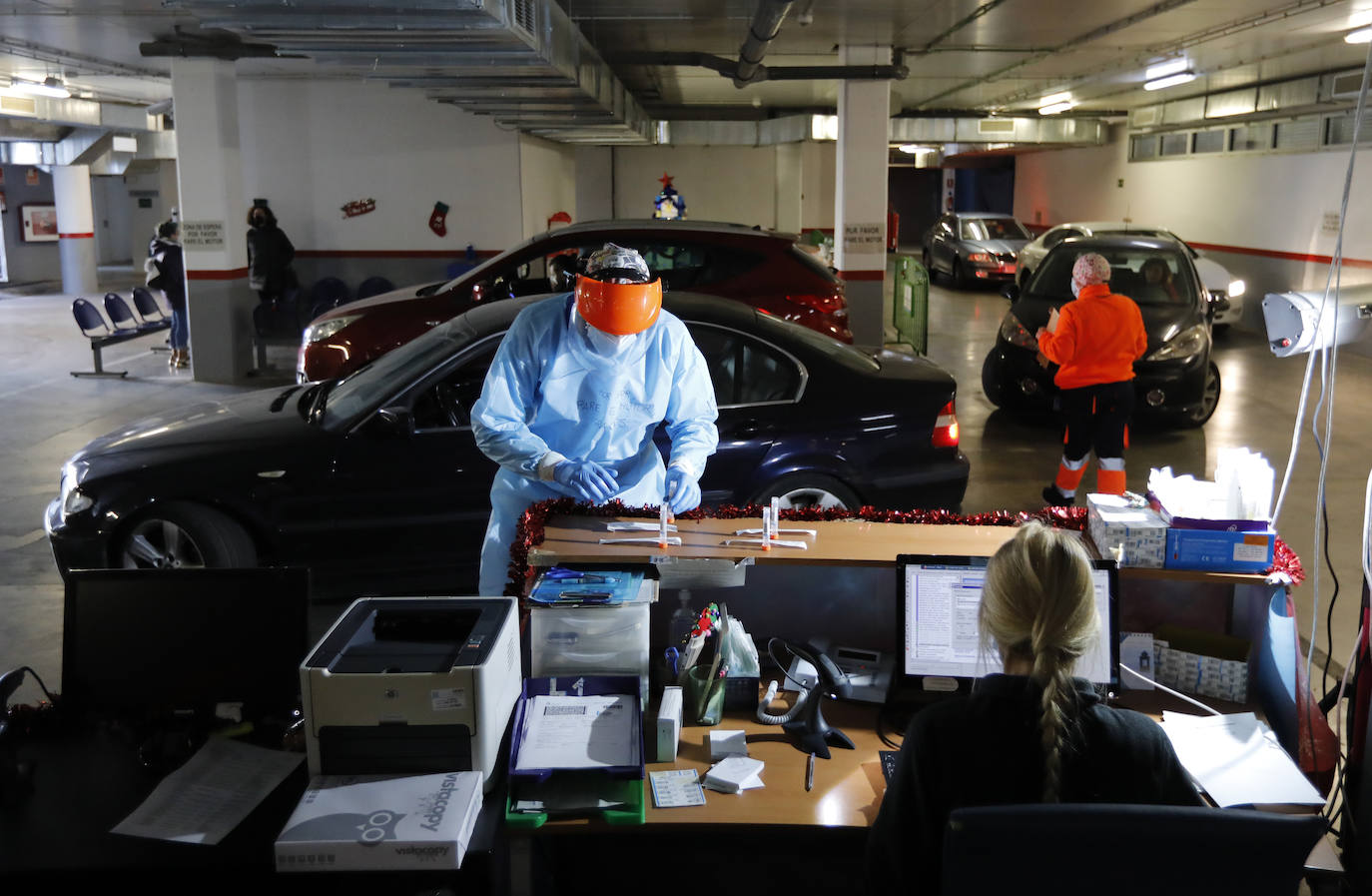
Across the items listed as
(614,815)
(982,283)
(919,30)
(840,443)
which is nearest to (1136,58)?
(919,30)

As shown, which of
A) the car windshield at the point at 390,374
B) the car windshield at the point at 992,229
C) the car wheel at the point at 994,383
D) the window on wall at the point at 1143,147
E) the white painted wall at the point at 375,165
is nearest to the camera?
the car windshield at the point at 390,374

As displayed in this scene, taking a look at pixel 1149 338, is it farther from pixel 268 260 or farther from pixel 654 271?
pixel 268 260

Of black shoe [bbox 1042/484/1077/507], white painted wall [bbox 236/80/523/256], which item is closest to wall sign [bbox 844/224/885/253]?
white painted wall [bbox 236/80/523/256]

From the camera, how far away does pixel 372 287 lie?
45.6ft

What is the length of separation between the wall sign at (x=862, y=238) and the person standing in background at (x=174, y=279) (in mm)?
6973

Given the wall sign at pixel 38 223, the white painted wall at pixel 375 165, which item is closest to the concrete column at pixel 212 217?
the white painted wall at pixel 375 165

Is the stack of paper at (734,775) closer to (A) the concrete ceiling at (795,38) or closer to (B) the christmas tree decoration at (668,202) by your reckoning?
(A) the concrete ceiling at (795,38)

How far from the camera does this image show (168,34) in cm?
1117

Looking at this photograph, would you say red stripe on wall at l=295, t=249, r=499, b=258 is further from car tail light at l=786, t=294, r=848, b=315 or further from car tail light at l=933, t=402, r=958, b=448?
car tail light at l=933, t=402, r=958, b=448

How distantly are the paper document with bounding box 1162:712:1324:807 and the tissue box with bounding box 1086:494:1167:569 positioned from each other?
0.41 m

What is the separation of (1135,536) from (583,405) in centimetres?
197

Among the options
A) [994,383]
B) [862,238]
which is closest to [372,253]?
[862,238]

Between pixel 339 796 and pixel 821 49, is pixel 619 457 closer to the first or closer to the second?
pixel 339 796

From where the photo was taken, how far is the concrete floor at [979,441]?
559 cm
